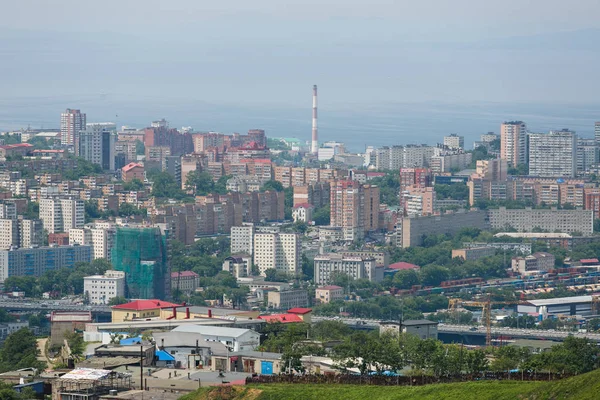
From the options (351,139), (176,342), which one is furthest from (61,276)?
(351,139)

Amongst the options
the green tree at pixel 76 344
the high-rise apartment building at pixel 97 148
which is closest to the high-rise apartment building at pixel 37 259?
the high-rise apartment building at pixel 97 148

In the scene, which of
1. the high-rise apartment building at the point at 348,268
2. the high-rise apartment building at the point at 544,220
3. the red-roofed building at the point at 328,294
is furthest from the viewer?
the high-rise apartment building at the point at 544,220

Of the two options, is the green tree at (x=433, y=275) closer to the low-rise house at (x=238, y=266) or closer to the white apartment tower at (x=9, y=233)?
the low-rise house at (x=238, y=266)

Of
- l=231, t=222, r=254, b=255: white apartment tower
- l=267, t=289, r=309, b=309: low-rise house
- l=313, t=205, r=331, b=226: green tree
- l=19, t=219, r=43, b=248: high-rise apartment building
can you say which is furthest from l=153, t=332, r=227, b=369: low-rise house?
l=313, t=205, r=331, b=226: green tree

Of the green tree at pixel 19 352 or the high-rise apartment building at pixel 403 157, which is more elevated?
the high-rise apartment building at pixel 403 157

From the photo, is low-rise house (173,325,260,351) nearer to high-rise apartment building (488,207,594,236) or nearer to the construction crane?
the construction crane

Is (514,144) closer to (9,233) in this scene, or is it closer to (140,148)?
(140,148)
